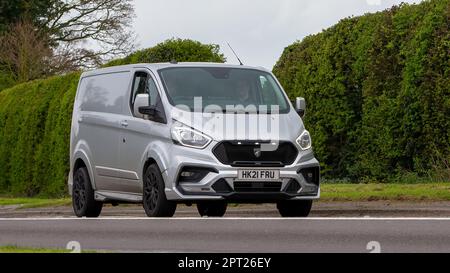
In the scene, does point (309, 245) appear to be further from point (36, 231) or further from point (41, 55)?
point (41, 55)

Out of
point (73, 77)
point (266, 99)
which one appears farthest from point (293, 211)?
point (73, 77)

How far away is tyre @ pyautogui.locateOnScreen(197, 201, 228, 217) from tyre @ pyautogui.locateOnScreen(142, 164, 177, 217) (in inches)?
50.0

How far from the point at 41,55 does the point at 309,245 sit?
40587 millimetres

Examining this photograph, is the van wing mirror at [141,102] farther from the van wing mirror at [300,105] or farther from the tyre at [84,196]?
the tyre at [84,196]

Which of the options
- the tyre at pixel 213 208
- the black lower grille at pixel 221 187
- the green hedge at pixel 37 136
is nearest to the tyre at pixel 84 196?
the tyre at pixel 213 208

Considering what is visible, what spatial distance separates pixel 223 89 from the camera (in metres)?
16.1

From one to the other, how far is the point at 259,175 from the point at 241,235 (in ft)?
7.81

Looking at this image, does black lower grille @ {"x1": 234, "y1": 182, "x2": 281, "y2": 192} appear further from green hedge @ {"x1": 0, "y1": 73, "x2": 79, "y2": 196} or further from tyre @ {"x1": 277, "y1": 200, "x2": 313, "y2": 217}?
green hedge @ {"x1": 0, "y1": 73, "x2": 79, "y2": 196}

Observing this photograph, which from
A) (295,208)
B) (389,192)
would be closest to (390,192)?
(389,192)

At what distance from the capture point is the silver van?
1496 centimetres

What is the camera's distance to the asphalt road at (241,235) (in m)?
11.6

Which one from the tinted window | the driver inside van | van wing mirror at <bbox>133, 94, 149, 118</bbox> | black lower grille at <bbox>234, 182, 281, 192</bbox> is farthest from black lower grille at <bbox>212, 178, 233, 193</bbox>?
the tinted window

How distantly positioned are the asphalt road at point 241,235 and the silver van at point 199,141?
1.83 ft

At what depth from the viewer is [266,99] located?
1623 centimetres
